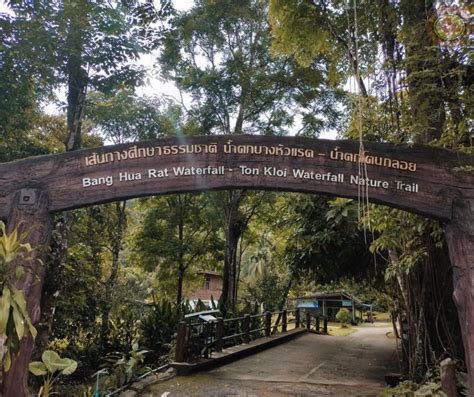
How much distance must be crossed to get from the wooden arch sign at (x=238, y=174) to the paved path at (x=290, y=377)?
332 cm

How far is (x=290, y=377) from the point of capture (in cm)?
809

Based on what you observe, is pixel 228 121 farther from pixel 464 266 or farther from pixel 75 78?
pixel 464 266

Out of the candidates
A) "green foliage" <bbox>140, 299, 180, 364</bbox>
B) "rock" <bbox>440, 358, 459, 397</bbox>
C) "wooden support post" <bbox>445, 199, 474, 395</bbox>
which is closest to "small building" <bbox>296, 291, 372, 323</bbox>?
"green foliage" <bbox>140, 299, 180, 364</bbox>

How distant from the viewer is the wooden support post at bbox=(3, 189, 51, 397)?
166 inches

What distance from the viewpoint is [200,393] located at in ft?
21.2

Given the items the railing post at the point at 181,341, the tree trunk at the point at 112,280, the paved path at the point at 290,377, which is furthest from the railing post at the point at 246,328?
the tree trunk at the point at 112,280

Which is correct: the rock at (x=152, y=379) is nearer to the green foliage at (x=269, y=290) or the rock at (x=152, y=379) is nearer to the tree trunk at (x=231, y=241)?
the tree trunk at (x=231, y=241)

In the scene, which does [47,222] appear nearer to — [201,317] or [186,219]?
[201,317]

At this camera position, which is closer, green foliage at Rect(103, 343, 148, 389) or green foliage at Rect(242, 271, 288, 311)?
green foliage at Rect(103, 343, 148, 389)

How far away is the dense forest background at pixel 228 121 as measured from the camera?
5.66 m

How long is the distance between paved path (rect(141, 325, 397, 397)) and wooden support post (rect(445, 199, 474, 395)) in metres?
3.12

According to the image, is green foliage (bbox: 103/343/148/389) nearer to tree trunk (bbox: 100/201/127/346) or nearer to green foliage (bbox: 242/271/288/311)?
tree trunk (bbox: 100/201/127/346)

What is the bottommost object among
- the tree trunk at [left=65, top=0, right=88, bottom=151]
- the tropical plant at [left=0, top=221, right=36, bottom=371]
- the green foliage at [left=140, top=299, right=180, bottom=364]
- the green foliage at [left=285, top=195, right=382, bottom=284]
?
the green foliage at [left=140, top=299, right=180, bottom=364]

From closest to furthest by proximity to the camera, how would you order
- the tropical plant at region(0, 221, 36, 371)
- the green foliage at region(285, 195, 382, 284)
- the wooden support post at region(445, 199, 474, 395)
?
the tropical plant at region(0, 221, 36, 371)
the wooden support post at region(445, 199, 474, 395)
the green foliage at region(285, 195, 382, 284)
